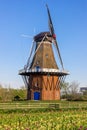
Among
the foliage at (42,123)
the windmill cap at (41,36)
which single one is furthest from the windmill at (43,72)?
the foliage at (42,123)

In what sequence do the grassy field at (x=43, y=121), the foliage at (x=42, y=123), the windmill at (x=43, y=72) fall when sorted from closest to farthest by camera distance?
the foliage at (x=42, y=123) → the grassy field at (x=43, y=121) → the windmill at (x=43, y=72)

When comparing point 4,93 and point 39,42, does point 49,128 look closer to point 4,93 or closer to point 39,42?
point 39,42

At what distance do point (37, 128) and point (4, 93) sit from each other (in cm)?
4546

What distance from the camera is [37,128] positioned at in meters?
9.11

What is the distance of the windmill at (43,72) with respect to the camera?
145 feet

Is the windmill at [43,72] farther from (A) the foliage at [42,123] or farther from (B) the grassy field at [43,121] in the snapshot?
(A) the foliage at [42,123]

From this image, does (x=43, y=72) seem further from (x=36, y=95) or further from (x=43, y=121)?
(x=43, y=121)

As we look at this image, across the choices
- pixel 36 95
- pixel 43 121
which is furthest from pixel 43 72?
pixel 43 121

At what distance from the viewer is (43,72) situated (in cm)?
4400

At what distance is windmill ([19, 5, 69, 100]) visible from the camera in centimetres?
4428

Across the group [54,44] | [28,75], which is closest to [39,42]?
[54,44]

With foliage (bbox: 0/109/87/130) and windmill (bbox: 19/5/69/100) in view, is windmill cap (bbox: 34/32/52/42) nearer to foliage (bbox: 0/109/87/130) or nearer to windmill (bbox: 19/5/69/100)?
windmill (bbox: 19/5/69/100)

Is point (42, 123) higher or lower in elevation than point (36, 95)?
lower

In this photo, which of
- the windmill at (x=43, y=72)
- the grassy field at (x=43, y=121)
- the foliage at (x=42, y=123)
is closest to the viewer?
the foliage at (x=42, y=123)
